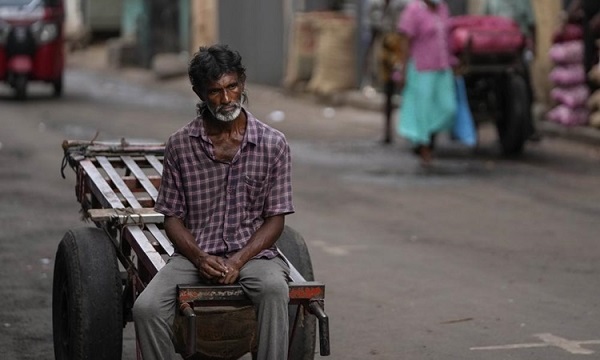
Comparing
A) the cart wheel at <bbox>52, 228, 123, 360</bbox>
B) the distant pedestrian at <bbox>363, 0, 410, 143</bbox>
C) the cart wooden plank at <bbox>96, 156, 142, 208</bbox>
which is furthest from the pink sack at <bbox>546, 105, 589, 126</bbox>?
the cart wheel at <bbox>52, 228, 123, 360</bbox>

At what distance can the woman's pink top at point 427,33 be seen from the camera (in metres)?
13.4

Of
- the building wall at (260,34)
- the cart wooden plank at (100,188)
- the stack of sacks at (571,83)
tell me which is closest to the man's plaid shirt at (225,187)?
the cart wooden plank at (100,188)

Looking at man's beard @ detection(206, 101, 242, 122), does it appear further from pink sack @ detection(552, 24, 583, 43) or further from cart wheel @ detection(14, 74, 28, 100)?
cart wheel @ detection(14, 74, 28, 100)

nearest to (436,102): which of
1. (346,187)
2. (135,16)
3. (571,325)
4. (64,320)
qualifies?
(346,187)

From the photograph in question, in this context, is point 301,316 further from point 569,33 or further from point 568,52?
point 569,33

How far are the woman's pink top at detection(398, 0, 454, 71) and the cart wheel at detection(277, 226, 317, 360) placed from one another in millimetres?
7407

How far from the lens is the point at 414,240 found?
386 inches

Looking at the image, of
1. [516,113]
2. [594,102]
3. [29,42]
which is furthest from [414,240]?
[29,42]

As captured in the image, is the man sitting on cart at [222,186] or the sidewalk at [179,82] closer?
the man sitting on cart at [222,186]

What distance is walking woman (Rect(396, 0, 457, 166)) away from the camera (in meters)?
13.4

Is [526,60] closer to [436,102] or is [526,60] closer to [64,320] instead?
[436,102]

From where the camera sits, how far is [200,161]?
5.40 meters

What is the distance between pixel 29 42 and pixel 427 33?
369 inches

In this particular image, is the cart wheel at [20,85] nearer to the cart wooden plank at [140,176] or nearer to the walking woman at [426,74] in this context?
the walking woman at [426,74]
